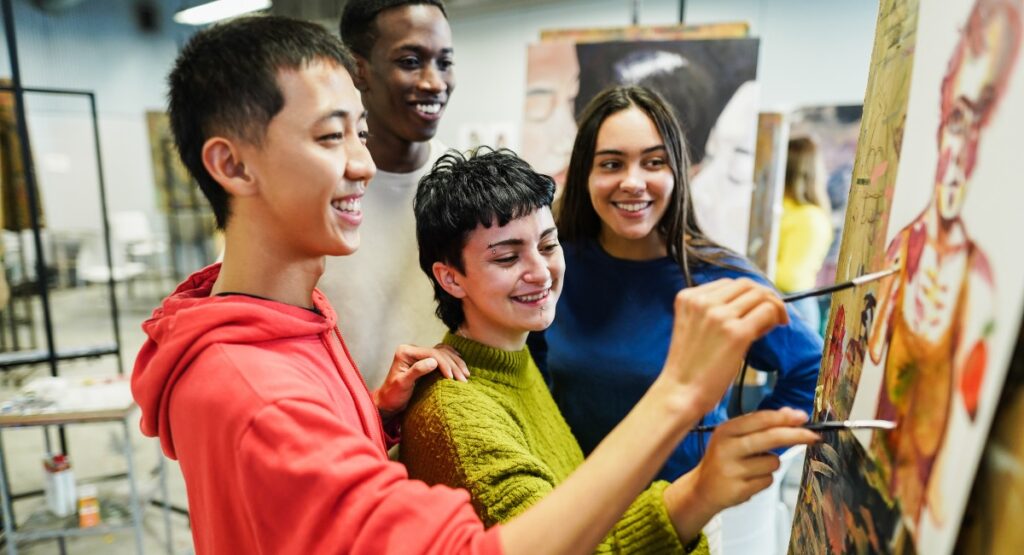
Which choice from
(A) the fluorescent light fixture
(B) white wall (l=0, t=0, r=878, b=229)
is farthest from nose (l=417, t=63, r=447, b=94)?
(A) the fluorescent light fixture

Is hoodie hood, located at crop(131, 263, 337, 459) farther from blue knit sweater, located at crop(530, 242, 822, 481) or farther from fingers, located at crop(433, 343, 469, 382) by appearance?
blue knit sweater, located at crop(530, 242, 822, 481)

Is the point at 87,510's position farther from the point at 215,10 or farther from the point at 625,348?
the point at 215,10

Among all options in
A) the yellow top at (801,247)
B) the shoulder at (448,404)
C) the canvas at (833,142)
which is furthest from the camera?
the canvas at (833,142)

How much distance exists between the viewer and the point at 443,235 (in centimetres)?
105

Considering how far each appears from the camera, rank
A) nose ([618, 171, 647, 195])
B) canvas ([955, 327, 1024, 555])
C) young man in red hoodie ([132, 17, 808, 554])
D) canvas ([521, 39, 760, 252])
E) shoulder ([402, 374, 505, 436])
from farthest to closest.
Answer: canvas ([521, 39, 760, 252]) < nose ([618, 171, 647, 195]) < shoulder ([402, 374, 505, 436]) < young man in red hoodie ([132, 17, 808, 554]) < canvas ([955, 327, 1024, 555])

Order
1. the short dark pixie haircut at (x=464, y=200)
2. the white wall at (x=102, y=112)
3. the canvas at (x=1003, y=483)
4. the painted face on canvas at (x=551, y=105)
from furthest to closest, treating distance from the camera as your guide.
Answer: the white wall at (x=102, y=112)
the painted face on canvas at (x=551, y=105)
the short dark pixie haircut at (x=464, y=200)
the canvas at (x=1003, y=483)

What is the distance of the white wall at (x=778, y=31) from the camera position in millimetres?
4168

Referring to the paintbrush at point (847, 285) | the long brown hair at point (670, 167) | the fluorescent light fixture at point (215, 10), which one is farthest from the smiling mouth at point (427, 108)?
the fluorescent light fixture at point (215, 10)

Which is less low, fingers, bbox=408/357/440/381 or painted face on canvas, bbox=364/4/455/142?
painted face on canvas, bbox=364/4/455/142

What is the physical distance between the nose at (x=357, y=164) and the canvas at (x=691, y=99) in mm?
1908

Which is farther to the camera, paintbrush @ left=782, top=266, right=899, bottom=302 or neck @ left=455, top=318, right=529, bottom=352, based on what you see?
neck @ left=455, top=318, right=529, bottom=352

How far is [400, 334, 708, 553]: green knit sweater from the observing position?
2.60ft

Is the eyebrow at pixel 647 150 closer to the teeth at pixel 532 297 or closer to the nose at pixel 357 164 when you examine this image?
the teeth at pixel 532 297

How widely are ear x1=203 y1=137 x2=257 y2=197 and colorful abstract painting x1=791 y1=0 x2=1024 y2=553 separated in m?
0.73
